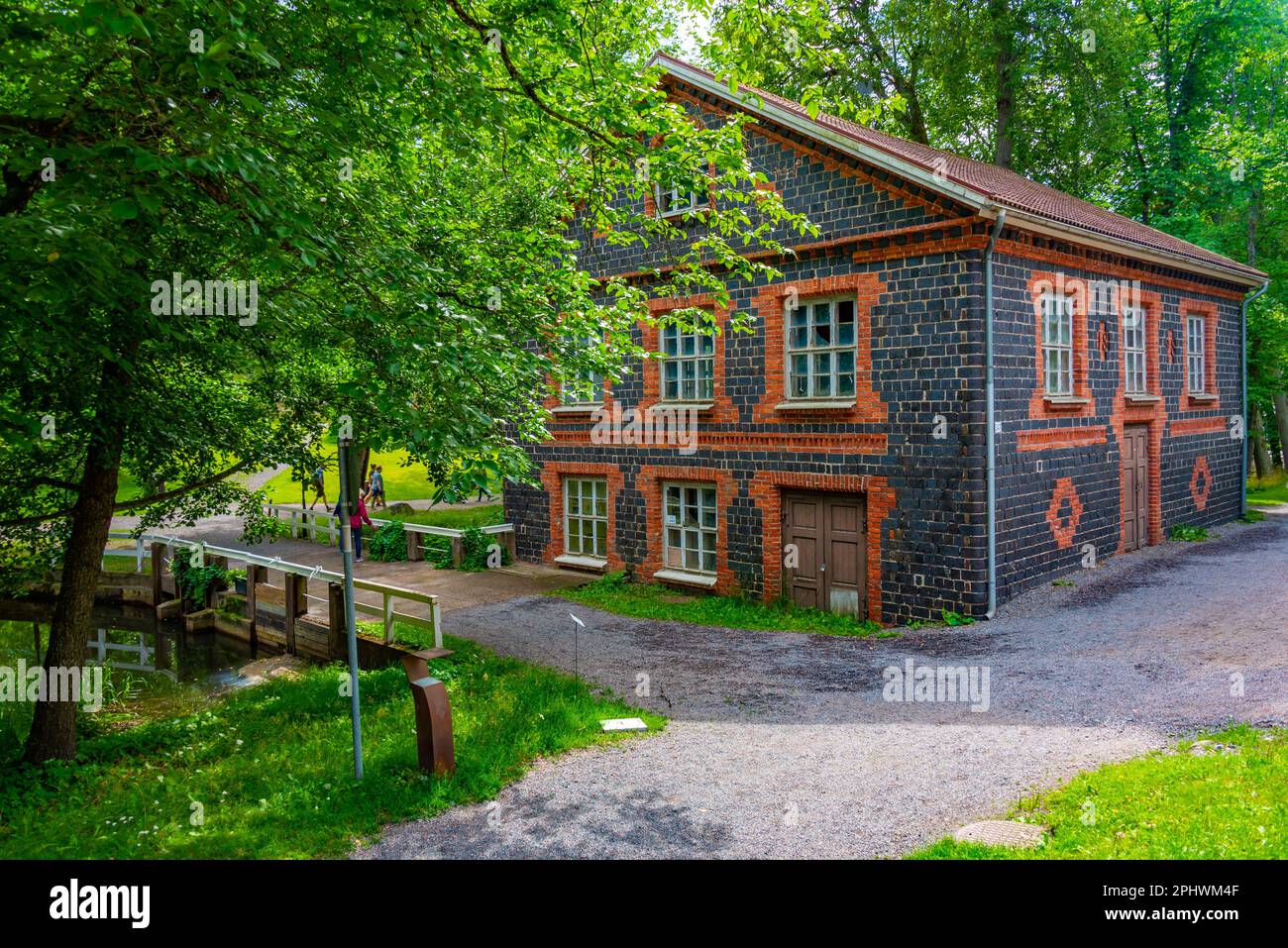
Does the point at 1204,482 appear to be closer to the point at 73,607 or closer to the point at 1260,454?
the point at 1260,454

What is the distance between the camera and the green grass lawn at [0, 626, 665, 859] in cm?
644

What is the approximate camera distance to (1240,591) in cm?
1320

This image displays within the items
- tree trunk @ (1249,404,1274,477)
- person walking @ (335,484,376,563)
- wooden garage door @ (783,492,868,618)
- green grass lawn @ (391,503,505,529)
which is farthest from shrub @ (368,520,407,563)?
tree trunk @ (1249,404,1274,477)

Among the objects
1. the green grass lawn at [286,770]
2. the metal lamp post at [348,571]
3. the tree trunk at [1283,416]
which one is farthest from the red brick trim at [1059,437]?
the tree trunk at [1283,416]

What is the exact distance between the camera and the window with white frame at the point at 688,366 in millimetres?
16281

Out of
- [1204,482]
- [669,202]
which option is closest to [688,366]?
[669,202]

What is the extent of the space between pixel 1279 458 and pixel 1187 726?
38685 mm

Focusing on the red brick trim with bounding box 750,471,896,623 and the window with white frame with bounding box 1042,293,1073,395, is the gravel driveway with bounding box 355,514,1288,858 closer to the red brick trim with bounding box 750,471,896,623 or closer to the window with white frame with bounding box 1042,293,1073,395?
the red brick trim with bounding box 750,471,896,623

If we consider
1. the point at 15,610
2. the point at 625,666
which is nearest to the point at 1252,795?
the point at 625,666

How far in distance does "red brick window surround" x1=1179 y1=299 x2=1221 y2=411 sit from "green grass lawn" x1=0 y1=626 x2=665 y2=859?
53.6ft

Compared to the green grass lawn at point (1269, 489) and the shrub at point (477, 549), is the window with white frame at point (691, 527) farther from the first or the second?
the green grass lawn at point (1269, 489)

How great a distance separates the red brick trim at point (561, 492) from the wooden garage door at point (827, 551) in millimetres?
4175

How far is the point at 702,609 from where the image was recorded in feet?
48.7
